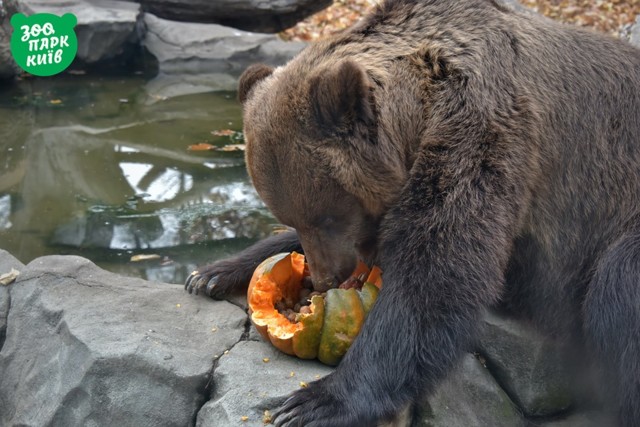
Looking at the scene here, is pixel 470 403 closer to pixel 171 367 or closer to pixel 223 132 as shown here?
pixel 171 367

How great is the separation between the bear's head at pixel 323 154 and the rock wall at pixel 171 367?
0.78 meters

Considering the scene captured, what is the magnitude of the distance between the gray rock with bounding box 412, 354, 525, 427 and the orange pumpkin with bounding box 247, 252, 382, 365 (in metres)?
0.53

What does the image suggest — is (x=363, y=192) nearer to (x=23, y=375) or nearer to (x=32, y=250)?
(x=23, y=375)

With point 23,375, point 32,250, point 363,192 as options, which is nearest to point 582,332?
point 363,192

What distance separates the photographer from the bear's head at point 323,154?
3762 mm

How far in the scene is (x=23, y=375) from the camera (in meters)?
4.42

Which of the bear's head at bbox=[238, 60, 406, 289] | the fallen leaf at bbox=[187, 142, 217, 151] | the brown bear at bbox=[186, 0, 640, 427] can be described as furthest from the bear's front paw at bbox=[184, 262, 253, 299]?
the fallen leaf at bbox=[187, 142, 217, 151]

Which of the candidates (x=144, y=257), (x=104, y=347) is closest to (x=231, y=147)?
(x=144, y=257)

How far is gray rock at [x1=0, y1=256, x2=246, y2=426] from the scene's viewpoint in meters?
3.95

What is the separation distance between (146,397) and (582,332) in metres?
2.22

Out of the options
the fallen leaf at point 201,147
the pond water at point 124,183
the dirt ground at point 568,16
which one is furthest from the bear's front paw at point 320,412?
the dirt ground at point 568,16

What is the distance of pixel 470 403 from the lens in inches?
163

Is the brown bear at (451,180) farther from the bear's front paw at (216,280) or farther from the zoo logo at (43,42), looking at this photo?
the zoo logo at (43,42)

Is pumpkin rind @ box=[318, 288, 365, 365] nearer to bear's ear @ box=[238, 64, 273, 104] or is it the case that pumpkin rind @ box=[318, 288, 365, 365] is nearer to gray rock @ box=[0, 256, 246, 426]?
gray rock @ box=[0, 256, 246, 426]
